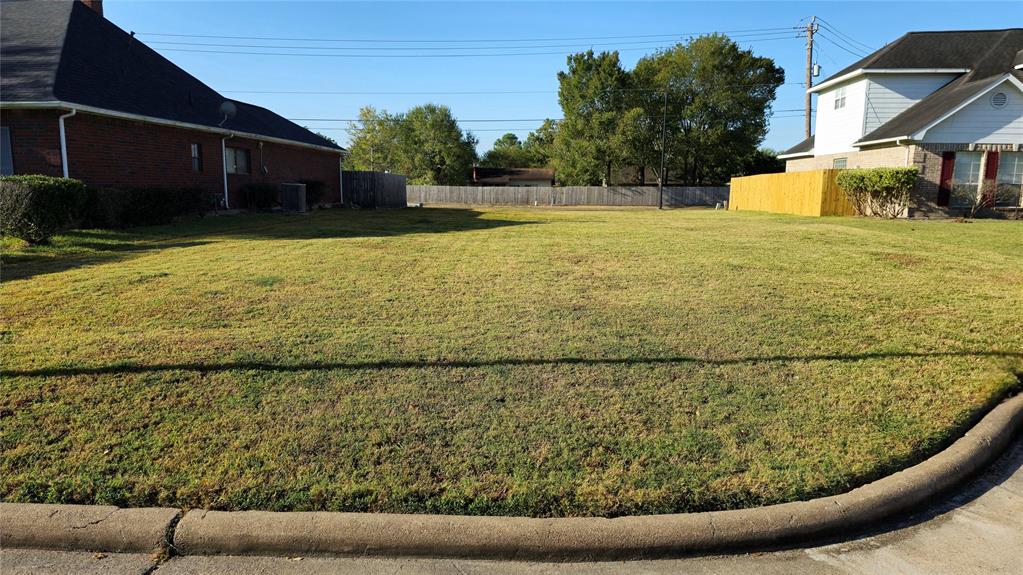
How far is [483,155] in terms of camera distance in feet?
291

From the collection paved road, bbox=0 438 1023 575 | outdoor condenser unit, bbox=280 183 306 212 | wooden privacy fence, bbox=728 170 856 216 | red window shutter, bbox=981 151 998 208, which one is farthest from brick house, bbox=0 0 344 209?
red window shutter, bbox=981 151 998 208

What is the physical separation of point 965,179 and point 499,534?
24.1m

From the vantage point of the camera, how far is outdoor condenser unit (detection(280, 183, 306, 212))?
73.2 ft

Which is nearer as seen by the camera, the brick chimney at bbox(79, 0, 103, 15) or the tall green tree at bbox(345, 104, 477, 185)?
the brick chimney at bbox(79, 0, 103, 15)

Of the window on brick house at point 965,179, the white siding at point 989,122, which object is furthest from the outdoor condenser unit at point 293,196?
the window on brick house at point 965,179

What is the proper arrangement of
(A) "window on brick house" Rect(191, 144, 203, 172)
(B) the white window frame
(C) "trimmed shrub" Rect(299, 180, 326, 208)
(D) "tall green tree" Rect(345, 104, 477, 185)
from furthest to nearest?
(D) "tall green tree" Rect(345, 104, 477, 185), (C) "trimmed shrub" Rect(299, 180, 326, 208), (B) the white window frame, (A) "window on brick house" Rect(191, 144, 203, 172)

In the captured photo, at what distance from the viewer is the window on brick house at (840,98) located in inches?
1025

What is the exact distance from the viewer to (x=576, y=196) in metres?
48.3

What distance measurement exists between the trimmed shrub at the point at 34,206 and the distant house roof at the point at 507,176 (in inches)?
2375

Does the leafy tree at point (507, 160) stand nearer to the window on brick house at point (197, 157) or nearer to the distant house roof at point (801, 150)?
the distant house roof at point (801, 150)

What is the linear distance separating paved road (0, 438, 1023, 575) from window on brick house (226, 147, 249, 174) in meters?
20.5

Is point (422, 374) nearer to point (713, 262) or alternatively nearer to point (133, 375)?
point (133, 375)

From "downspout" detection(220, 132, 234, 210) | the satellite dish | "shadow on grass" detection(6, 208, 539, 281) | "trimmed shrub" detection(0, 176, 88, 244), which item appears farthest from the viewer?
the satellite dish

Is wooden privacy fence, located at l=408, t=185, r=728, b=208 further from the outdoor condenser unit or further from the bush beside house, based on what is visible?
the bush beside house
